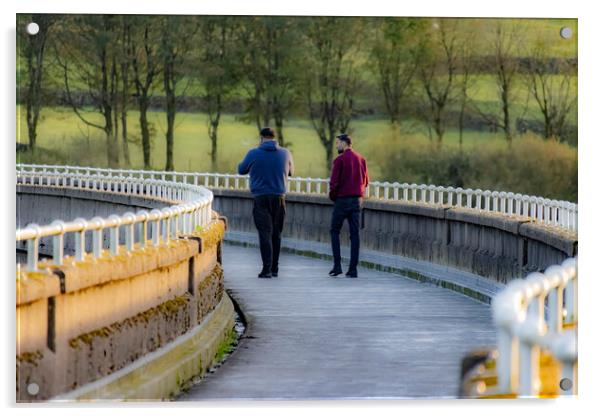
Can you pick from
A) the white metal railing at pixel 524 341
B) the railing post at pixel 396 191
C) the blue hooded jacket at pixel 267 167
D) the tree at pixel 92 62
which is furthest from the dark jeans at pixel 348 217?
the white metal railing at pixel 524 341

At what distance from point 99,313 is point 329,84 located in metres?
6.90

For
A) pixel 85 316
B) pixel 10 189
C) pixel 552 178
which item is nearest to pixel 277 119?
pixel 552 178

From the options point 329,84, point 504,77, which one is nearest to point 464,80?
point 504,77

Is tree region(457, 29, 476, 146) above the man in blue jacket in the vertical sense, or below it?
above

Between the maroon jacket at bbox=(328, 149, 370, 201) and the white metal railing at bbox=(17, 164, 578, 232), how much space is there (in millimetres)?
1120

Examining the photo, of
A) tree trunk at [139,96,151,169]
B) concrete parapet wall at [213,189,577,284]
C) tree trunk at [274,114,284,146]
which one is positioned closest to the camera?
concrete parapet wall at [213,189,577,284]

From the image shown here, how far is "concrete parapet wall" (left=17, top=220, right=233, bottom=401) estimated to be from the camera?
11227mm

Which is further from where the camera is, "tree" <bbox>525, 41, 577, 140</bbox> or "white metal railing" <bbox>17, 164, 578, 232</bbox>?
"white metal railing" <bbox>17, 164, 578, 232</bbox>

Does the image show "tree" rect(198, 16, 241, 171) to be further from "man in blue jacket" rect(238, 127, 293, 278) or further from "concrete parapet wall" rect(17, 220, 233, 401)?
"concrete parapet wall" rect(17, 220, 233, 401)

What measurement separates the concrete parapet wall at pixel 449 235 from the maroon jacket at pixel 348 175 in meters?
1.30

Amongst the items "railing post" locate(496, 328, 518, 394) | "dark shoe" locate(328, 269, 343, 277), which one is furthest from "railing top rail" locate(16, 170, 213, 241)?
"railing post" locate(496, 328, 518, 394)

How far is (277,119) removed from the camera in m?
19.2

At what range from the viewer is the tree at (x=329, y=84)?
57.9 feet

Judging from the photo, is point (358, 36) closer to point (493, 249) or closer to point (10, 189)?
point (493, 249)
